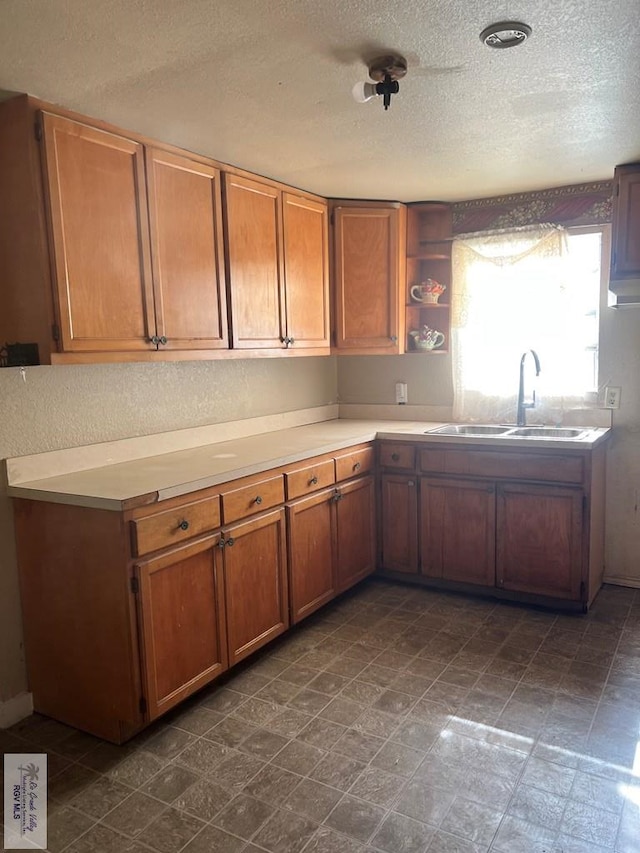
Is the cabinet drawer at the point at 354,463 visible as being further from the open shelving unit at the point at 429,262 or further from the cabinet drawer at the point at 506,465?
the open shelving unit at the point at 429,262

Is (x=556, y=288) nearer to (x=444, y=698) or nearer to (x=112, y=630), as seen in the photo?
(x=444, y=698)

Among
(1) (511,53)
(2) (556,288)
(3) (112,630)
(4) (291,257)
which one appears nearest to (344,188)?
(4) (291,257)

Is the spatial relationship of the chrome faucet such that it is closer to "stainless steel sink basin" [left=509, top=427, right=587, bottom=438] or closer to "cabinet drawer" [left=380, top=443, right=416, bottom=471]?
"stainless steel sink basin" [left=509, top=427, right=587, bottom=438]

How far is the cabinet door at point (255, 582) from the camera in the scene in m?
2.54

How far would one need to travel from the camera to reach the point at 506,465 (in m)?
3.23

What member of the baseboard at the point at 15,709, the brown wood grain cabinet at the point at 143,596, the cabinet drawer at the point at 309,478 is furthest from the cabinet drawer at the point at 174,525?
the baseboard at the point at 15,709

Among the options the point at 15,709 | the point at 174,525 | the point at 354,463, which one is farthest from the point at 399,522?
the point at 15,709

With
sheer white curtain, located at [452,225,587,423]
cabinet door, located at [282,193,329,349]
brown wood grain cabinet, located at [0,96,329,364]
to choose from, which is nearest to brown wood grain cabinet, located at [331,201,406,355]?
cabinet door, located at [282,193,329,349]

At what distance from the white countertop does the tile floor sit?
2.84 ft

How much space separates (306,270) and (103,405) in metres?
1.38

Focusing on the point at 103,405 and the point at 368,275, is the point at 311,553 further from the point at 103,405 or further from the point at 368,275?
the point at 368,275

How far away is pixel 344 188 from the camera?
11.1 feet

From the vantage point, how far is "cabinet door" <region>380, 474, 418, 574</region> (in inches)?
139

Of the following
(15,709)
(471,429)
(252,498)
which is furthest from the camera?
(471,429)
